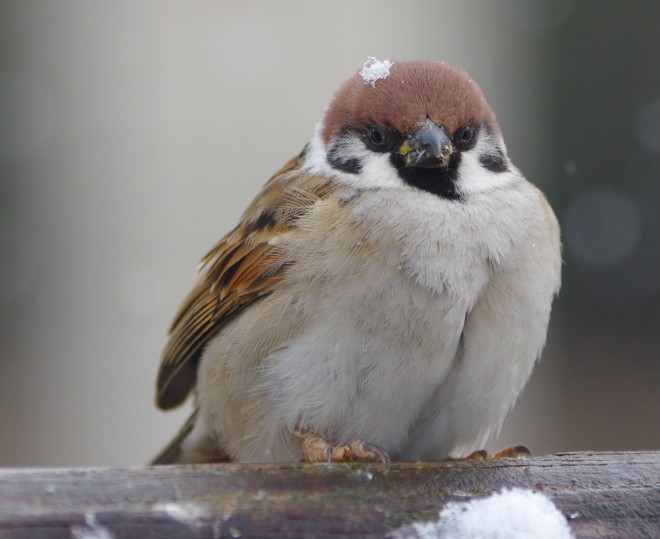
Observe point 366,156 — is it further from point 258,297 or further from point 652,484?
point 652,484

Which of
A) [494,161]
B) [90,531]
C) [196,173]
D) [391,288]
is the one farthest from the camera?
[196,173]

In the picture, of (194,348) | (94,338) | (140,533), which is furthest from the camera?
(94,338)

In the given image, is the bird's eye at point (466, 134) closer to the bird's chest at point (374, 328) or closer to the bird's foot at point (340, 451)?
the bird's chest at point (374, 328)

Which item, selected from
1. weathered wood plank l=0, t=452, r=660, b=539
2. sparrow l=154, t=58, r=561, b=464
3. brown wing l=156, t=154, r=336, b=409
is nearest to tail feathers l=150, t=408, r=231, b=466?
brown wing l=156, t=154, r=336, b=409

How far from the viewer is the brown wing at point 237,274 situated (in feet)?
7.29

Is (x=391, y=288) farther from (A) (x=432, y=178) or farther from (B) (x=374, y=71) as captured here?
(B) (x=374, y=71)

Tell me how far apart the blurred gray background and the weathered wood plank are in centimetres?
338

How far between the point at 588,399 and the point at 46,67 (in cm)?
321

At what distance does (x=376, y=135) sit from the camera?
2.19 m

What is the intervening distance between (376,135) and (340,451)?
677 millimetres

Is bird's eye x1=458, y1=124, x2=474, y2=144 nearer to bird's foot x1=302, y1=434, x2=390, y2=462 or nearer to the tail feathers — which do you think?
bird's foot x1=302, y1=434, x2=390, y2=462

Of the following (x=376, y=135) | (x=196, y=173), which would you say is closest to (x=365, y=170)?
(x=376, y=135)

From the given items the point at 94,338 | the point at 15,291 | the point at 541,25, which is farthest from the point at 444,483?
the point at 541,25

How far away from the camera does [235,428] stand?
228cm
